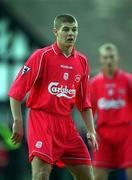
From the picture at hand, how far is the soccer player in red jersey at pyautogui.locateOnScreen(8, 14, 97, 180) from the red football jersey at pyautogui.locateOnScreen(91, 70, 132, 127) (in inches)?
122

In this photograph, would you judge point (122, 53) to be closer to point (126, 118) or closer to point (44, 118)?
point (126, 118)

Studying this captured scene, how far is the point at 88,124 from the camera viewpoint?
34.8 ft

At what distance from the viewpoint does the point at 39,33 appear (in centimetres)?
2394

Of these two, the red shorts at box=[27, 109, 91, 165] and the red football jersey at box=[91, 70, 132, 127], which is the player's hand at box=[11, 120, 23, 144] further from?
the red football jersey at box=[91, 70, 132, 127]

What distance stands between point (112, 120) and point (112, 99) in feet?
1.01

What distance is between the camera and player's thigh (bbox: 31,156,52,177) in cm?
986

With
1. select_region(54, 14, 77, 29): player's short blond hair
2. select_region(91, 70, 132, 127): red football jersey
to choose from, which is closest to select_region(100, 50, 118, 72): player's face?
select_region(91, 70, 132, 127): red football jersey

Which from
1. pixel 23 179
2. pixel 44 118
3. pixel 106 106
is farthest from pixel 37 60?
pixel 23 179

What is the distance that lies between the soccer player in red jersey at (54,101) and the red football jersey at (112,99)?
3.09 meters

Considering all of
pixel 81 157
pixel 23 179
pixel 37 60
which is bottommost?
pixel 23 179

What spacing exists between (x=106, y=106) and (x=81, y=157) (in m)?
3.33

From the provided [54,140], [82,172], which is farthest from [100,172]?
[54,140]

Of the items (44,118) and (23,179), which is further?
(23,179)

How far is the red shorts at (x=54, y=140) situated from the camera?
32.9 feet
